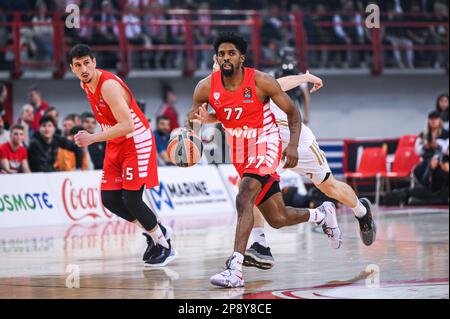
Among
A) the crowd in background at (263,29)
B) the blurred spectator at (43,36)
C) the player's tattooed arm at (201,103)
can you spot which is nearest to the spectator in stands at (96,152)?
the crowd in background at (263,29)

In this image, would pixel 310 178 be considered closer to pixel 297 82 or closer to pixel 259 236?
pixel 259 236

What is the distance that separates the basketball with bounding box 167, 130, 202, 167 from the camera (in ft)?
33.5

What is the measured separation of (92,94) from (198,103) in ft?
4.61

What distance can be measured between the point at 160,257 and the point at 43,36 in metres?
13.0

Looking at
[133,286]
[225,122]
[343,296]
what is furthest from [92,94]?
[343,296]

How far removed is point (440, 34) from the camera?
1153 inches

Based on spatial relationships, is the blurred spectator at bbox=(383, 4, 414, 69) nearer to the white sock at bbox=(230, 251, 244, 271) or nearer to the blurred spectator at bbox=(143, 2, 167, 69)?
the blurred spectator at bbox=(143, 2, 167, 69)

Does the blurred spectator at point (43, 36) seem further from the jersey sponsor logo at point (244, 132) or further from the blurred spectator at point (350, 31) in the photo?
the jersey sponsor logo at point (244, 132)

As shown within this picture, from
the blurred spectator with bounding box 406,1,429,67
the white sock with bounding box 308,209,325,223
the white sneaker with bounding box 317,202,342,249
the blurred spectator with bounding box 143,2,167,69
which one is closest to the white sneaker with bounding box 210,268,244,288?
the white sock with bounding box 308,209,325,223

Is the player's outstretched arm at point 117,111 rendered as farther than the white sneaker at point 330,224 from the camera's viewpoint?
No

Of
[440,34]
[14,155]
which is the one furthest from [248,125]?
[440,34]

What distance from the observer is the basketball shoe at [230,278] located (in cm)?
950

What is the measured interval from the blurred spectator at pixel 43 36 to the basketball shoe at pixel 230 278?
48.0 feet

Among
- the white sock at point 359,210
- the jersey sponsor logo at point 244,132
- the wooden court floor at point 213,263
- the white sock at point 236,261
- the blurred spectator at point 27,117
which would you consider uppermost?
the jersey sponsor logo at point 244,132
